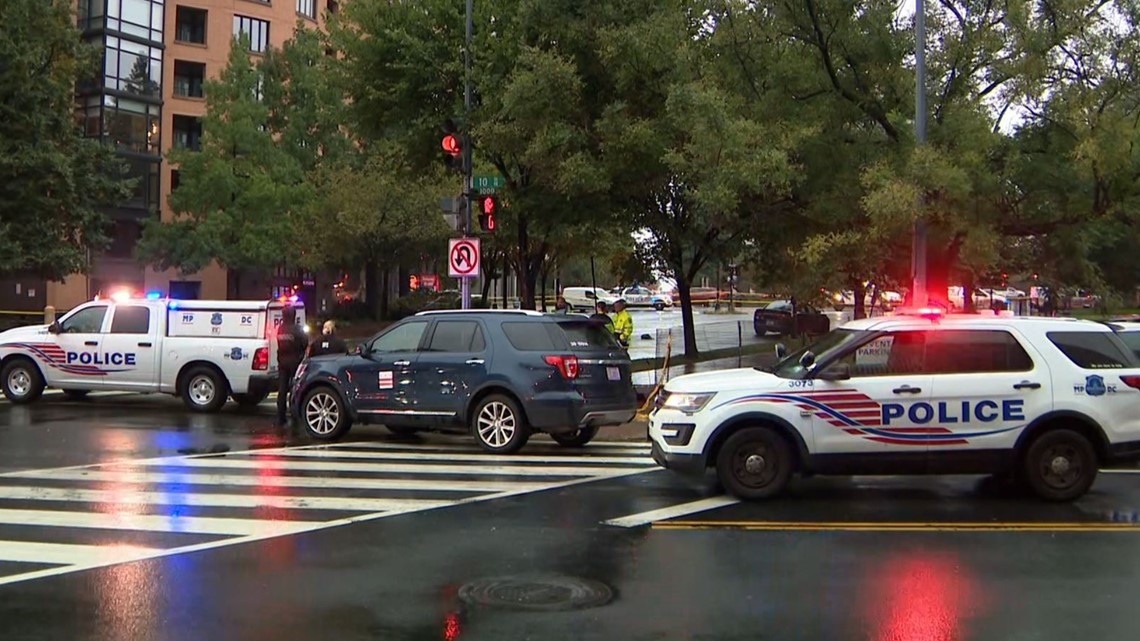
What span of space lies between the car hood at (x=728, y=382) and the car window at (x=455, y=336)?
132 inches

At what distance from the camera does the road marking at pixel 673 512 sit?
844cm

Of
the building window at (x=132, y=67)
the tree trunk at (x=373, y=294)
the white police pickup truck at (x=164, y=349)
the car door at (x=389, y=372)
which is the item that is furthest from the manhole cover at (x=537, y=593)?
the building window at (x=132, y=67)

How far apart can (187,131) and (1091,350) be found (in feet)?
164

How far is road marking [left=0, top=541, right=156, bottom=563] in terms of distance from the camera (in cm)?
715

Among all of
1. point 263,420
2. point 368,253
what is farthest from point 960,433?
point 368,253

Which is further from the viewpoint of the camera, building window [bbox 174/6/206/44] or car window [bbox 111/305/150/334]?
building window [bbox 174/6/206/44]

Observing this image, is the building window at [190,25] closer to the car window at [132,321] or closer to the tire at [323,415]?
the car window at [132,321]

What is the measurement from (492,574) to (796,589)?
77.6 inches

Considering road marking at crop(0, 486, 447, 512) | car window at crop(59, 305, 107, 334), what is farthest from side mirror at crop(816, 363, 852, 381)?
car window at crop(59, 305, 107, 334)

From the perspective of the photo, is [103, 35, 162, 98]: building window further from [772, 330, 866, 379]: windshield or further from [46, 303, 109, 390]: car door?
[772, 330, 866, 379]: windshield

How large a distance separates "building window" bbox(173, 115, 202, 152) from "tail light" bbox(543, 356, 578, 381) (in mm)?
44283

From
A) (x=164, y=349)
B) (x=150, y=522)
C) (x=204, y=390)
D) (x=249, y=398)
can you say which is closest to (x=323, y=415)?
(x=204, y=390)

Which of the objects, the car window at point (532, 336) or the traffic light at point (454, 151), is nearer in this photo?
the car window at point (532, 336)

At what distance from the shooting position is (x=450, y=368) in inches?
487
